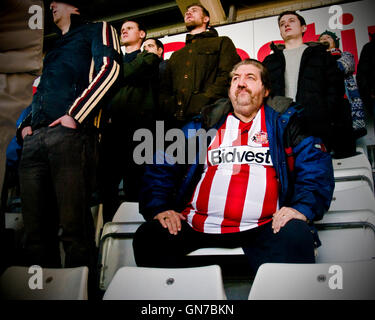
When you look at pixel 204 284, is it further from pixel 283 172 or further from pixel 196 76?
pixel 196 76

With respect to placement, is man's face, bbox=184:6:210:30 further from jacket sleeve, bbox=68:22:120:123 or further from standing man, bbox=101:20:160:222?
jacket sleeve, bbox=68:22:120:123

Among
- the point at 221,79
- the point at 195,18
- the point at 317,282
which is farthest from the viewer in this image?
the point at 195,18

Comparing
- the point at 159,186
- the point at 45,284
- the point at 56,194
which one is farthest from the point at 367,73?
the point at 45,284

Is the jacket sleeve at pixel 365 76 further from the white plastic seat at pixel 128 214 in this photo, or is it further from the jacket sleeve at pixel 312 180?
the white plastic seat at pixel 128 214

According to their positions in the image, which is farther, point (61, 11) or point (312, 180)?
point (61, 11)

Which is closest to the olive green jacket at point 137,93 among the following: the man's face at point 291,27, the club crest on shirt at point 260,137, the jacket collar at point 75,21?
the jacket collar at point 75,21

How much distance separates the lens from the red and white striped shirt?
1419 mm

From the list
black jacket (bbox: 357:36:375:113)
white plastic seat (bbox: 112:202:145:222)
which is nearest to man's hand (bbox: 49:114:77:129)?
white plastic seat (bbox: 112:202:145:222)

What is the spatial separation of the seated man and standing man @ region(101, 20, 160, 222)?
65 cm

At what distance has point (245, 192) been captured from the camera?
1.46 metres

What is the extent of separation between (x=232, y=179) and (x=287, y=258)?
43cm

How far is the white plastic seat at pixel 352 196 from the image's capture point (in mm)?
1626

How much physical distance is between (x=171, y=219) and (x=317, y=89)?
163cm

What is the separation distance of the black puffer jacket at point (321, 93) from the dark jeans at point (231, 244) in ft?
4.18
